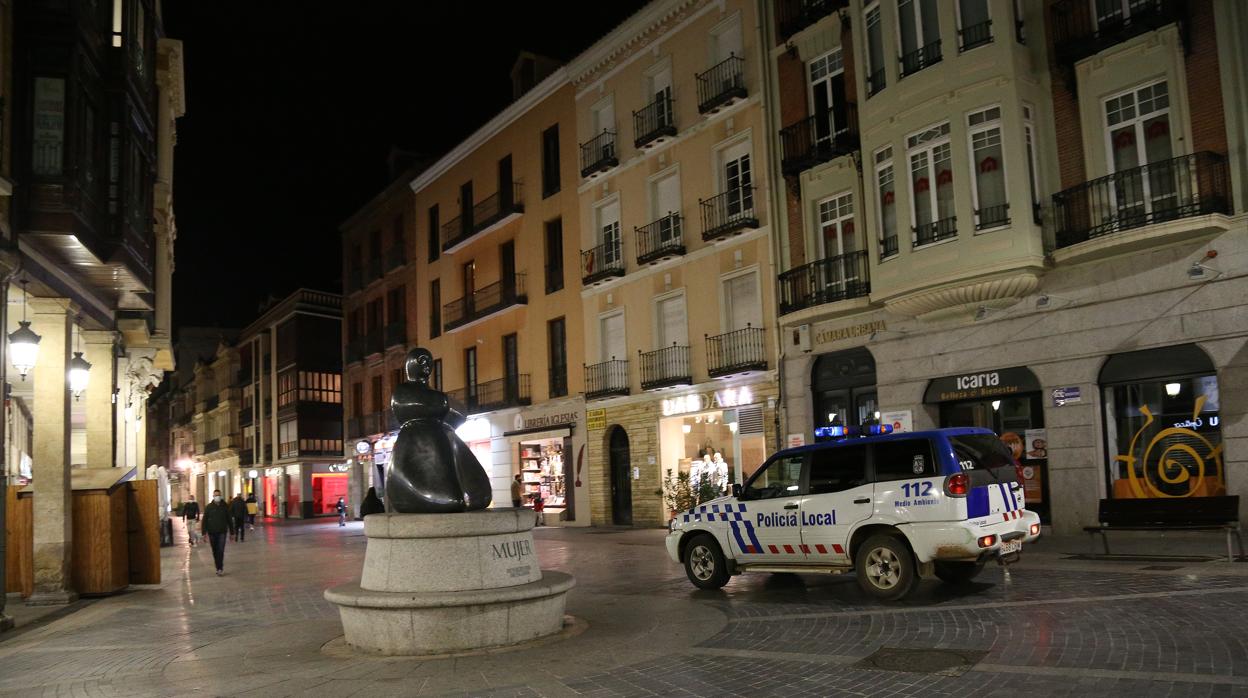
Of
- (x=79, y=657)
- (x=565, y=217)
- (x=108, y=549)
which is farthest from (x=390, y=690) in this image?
(x=565, y=217)

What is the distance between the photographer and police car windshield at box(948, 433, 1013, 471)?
35.6 feet

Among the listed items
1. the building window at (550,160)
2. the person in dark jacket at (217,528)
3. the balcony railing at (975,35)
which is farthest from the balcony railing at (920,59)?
the person in dark jacket at (217,528)

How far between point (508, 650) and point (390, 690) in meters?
1.47

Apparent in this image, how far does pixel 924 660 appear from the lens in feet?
25.3

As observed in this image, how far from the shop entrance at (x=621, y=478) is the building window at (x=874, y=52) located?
1251cm

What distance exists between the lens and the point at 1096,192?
16531mm

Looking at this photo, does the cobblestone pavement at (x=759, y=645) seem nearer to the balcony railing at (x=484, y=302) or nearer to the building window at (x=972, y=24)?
the building window at (x=972, y=24)

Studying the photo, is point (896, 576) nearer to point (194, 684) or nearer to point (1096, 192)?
point (194, 684)

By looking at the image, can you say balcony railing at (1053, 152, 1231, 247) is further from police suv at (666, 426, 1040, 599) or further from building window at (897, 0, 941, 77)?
police suv at (666, 426, 1040, 599)

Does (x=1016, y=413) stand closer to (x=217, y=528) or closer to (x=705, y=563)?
(x=705, y=563)

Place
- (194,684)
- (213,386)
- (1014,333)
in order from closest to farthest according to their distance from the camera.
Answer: (194,684), (1014,333), (213,386)

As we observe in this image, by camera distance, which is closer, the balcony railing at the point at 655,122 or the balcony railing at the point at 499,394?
the balcony railing at the point at 655,122

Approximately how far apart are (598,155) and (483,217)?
7.15m

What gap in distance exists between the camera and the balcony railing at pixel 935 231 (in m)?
18.2
